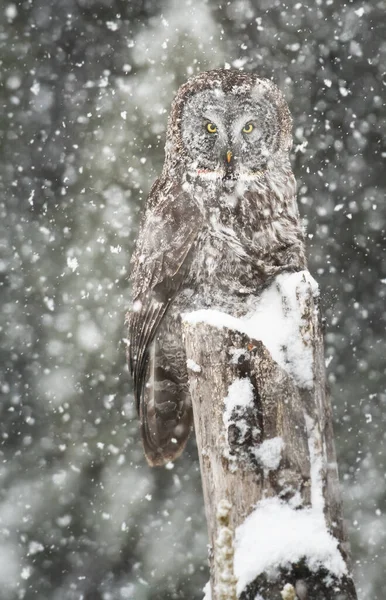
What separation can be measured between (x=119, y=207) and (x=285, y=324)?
3078 millimetres

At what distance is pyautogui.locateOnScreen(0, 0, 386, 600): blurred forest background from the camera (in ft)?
15.4

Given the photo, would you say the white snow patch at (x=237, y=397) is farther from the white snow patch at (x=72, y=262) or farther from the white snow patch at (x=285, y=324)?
the white snow patch at (x=72, y=262)

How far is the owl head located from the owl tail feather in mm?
696

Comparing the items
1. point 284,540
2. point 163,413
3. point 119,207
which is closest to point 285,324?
point 284,540

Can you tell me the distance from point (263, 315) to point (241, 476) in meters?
0.45

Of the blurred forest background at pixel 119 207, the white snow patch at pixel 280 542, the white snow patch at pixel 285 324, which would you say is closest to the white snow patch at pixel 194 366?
the white snow patch at pixel 285 324

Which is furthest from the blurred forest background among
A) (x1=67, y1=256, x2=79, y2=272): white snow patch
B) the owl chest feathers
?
the owl chest feathers

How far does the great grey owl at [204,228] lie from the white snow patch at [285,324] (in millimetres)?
303

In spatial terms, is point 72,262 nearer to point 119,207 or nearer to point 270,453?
point 119,207

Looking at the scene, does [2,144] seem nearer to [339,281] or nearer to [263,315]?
[339,281]

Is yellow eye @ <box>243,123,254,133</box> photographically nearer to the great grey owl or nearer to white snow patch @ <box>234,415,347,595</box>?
the great grey owl

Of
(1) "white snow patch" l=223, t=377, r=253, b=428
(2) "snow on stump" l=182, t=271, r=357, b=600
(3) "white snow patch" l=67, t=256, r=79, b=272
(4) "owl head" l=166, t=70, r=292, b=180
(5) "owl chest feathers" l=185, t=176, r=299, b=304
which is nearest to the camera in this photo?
(2) "snow on stump" l=182, t=271, r=357, b=600

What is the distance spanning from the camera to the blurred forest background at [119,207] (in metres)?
4.69

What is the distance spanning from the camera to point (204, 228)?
7.55 feet
